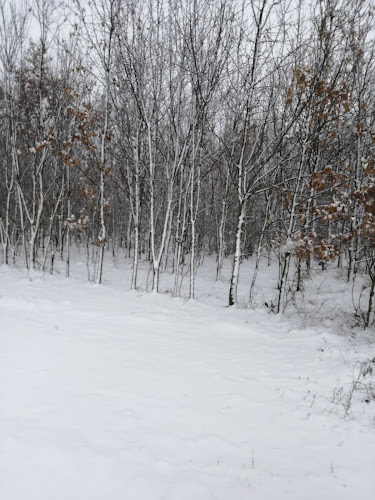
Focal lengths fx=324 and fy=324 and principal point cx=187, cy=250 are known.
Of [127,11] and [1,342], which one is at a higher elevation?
[127,11]

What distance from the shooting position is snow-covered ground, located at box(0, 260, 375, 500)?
3.06 m

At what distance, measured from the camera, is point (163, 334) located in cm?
718

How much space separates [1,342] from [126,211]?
23882mm

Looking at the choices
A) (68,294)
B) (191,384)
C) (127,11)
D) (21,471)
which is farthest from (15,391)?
(127,11)

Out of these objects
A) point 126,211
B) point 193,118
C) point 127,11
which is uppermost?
point 127,11

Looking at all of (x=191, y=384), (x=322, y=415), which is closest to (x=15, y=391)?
(x=191, y=384)

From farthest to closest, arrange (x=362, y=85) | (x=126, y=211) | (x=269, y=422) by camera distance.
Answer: (x=126, y=211), (x=362, y=85), (x=269, y=422)

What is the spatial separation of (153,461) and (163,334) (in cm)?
389

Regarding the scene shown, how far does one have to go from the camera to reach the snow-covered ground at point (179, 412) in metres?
3.06

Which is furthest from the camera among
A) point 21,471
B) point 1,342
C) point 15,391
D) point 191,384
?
point 1,342

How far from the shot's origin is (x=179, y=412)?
166 inches

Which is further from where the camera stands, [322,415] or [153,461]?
[322,415]

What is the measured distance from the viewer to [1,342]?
6.05m

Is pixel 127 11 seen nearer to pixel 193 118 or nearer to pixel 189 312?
pixel 193 118
